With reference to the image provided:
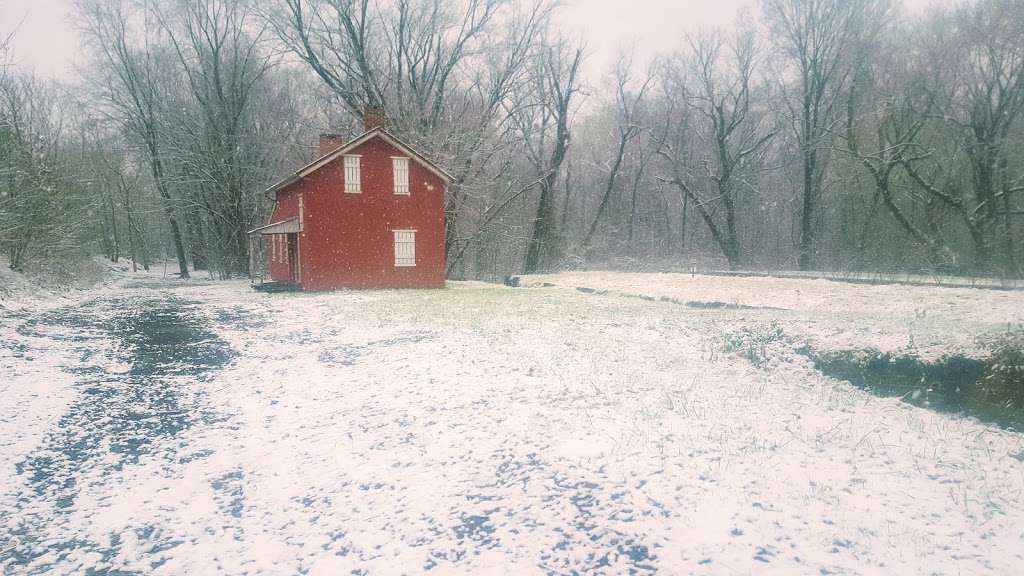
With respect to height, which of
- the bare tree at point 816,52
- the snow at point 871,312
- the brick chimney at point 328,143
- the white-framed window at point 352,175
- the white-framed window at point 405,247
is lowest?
the snow at point 871,312

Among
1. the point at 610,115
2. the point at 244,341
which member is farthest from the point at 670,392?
the point at 610,115

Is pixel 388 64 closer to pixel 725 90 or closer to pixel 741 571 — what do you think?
pixel 725 90

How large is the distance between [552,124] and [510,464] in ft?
117

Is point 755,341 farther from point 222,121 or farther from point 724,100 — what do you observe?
point 222,121

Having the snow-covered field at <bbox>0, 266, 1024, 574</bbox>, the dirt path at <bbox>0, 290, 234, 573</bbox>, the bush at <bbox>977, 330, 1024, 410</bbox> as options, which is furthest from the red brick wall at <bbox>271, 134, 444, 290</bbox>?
the bush at <bbox>977, 330, 1024, 410</bbox>

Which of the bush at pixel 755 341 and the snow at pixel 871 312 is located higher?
the snow at pixel 871 312

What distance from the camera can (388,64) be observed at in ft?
107

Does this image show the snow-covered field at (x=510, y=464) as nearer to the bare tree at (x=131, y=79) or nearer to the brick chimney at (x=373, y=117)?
the brick chimney at (x=373, y=117)

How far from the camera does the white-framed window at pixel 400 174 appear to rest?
79.8 ft

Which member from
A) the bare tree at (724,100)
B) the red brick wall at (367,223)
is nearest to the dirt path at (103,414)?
the red brick wall at (367,223)

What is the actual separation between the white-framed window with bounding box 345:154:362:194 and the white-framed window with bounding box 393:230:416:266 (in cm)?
257

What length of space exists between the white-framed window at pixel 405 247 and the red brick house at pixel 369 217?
0.15 ft

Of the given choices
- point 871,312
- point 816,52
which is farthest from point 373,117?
point 816,52

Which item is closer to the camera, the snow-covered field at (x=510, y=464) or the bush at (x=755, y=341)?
the snow-covered field at (x=510, y=464)
